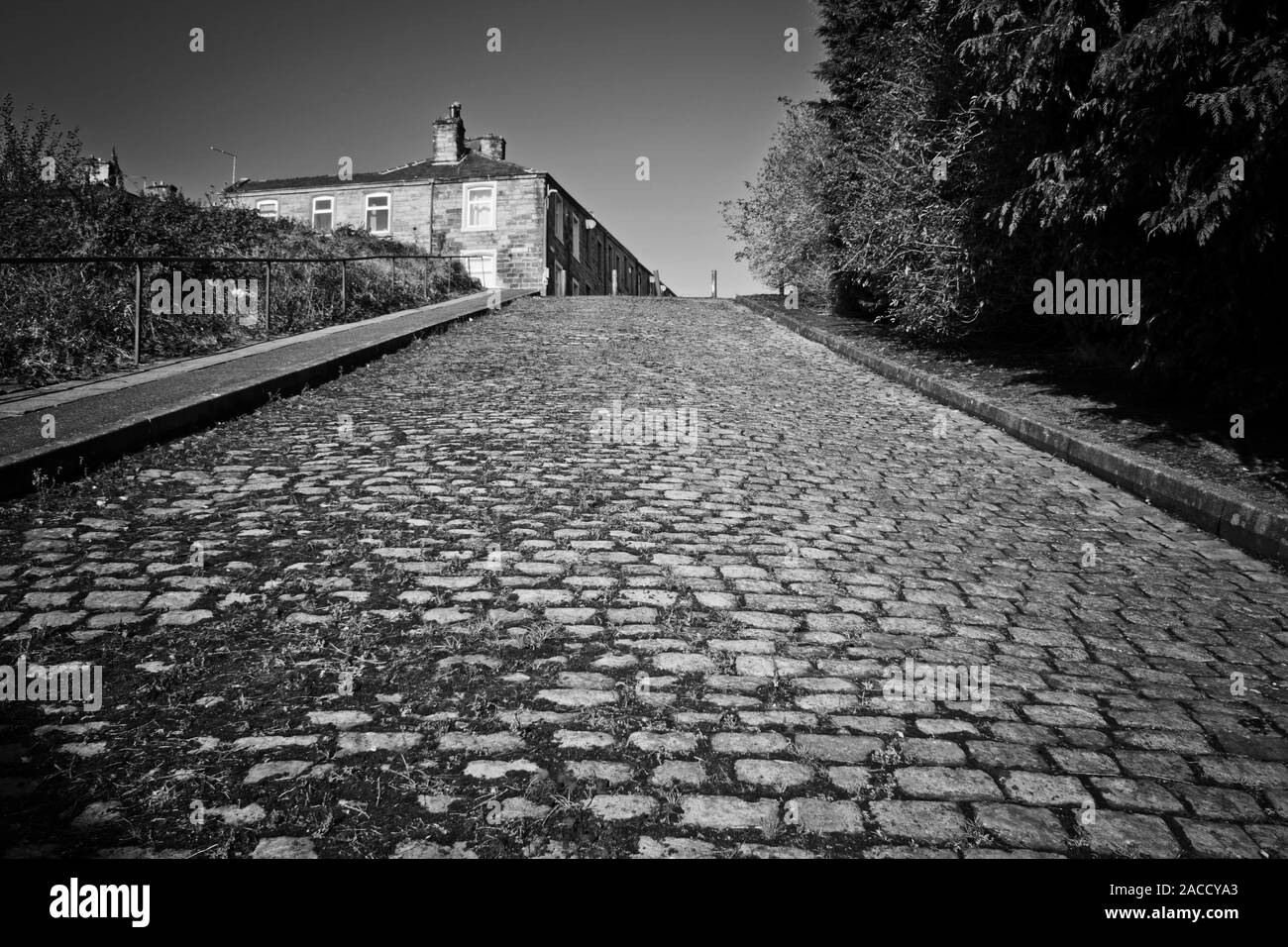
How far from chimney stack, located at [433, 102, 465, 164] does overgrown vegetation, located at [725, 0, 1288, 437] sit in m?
28.7

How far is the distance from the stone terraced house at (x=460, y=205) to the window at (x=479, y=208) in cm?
5

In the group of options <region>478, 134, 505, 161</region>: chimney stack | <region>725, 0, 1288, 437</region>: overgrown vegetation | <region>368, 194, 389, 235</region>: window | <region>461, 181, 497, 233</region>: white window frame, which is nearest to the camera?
<region>725, 0, 1288, 437</region>: overgrown vegetation

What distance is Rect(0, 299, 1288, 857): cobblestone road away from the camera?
2.38 metres

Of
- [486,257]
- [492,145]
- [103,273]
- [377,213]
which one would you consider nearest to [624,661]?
[103,273]

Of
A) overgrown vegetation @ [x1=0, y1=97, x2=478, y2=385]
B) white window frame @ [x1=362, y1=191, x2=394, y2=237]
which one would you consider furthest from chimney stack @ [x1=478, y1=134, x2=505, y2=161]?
overgrown vegetation @ [x1=0, y1=97, x2=478, y2=385]

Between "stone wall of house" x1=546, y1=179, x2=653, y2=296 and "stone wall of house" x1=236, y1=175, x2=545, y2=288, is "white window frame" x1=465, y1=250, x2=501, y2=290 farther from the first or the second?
"stone wall of house" x1=546, y1=179, x2=653, y2=296

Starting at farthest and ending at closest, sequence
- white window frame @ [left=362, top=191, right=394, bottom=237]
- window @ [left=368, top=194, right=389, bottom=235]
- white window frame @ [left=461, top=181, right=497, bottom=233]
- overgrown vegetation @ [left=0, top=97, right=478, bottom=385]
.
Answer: window @ [left=368, top=194, right=389, bottom=235], white window frame @ [left=362, top=191, right=394, bottom=237], white window frame @ [left=461, top=181, right=497, bottom=233], overgrown vegetation @ [left=0, top=97, right=478, bottom=385]

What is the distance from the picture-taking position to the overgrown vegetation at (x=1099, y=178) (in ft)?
17.9

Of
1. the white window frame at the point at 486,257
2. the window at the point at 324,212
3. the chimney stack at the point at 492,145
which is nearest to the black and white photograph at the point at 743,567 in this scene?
the white window frame at the point at 486,257

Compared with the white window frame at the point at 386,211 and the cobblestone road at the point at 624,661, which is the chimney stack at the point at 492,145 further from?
the cobblestone road at the point at 624,661

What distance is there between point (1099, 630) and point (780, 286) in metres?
24.6

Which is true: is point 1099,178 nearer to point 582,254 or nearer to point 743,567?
point 743,567

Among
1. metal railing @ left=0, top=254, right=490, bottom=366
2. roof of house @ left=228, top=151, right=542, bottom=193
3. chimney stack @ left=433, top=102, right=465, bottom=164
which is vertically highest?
chimney stack @ left=433, top=102, right=465, bottom=164

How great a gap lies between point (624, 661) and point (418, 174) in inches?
1507
